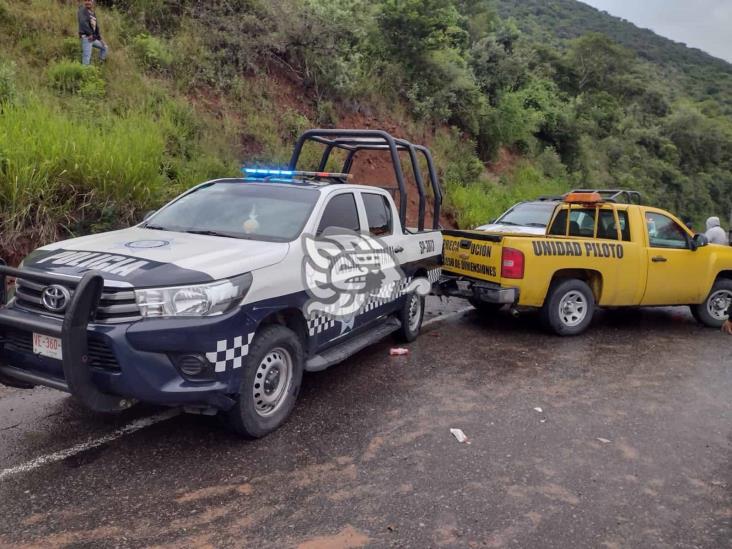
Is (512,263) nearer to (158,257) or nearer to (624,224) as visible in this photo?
(624,224)

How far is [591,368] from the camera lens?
607cm

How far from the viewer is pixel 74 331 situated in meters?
3.27

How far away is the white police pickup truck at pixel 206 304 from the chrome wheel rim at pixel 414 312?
48.1 inches

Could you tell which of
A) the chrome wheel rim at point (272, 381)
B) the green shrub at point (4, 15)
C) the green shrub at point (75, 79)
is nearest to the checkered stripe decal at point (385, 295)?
the chrome wheel rim at point (272, 381)

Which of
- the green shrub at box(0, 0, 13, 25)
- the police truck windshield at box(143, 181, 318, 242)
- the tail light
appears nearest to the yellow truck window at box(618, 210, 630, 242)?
the tail light

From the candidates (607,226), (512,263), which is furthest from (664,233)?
(512,263)

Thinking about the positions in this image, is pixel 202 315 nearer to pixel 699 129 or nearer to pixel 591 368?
pixel 591 368

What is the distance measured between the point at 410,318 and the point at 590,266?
2457 millimetres

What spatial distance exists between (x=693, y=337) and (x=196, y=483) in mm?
6817

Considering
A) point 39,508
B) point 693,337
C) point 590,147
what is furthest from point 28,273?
point 590,147

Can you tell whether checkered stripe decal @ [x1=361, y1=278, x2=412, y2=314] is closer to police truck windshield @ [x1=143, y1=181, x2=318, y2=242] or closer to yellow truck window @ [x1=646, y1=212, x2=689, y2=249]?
police truck windshield @ [x1=143, y1=181, x2=318, y2=242]

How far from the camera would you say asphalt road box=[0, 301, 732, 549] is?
3084 millimetres

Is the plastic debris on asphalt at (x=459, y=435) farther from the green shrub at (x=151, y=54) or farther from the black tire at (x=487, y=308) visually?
the green shrub at (x=151, y=54)

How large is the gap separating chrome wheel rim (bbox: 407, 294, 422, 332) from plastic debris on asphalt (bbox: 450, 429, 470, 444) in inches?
90.1
